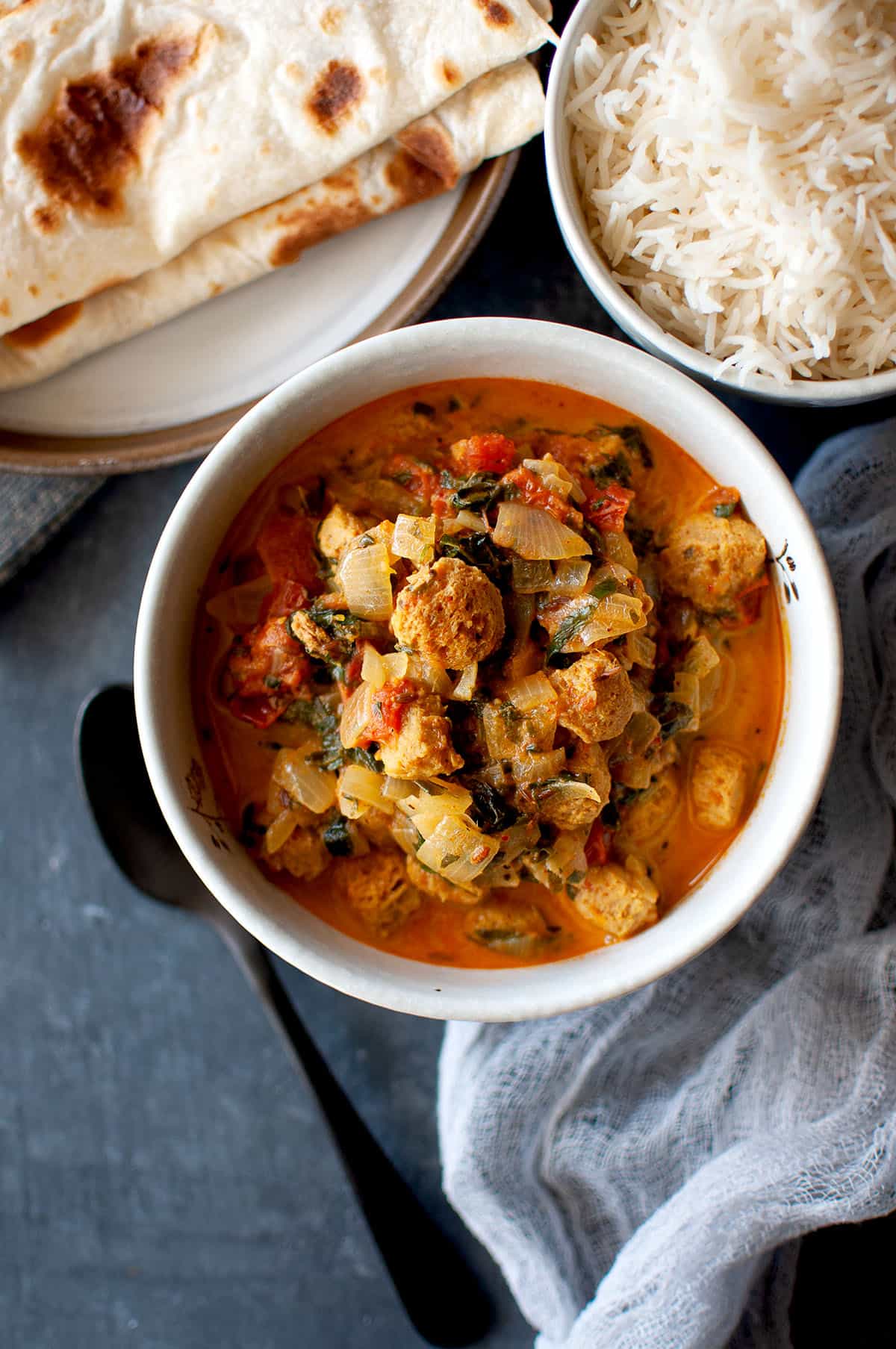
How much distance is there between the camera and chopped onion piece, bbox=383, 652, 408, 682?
72.4 inches

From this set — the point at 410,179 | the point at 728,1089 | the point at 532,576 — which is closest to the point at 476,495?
the point at 532,576

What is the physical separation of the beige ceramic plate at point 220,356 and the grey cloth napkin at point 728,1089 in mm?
1075

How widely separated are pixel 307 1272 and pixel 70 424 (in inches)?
89.8

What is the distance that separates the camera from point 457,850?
1.81 meters

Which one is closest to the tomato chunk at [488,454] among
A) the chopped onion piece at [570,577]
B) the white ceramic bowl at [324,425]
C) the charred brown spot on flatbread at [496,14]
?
the white ceramic bowl at [324,425]

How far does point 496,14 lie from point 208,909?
2146 millimetres

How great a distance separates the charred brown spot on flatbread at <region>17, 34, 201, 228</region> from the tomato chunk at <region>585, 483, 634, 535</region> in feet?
4.30

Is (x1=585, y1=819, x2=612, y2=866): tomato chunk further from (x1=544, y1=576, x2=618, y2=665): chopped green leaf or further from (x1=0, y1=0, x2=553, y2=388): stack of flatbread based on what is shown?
(x1=0, y1=0, x2=553, y2=388): stack of flatbread

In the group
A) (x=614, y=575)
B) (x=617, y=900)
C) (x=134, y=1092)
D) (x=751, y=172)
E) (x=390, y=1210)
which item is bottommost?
(x=390, y=1210)

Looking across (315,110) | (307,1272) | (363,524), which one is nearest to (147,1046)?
(307,1272)

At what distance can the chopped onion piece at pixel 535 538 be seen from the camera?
1.81 metres

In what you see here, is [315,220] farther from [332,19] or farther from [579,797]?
[579,797]

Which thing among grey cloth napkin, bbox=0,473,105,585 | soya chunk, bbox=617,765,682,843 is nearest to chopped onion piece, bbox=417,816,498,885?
soya chunk, bbox=617,765,682,843

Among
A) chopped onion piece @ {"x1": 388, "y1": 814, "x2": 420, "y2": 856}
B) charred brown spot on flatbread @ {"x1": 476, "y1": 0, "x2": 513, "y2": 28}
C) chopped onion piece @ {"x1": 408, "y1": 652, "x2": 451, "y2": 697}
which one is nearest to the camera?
chopped onion piece @ {"x1": 408, "y1": 652, "x2": 451, "y2": 697}
